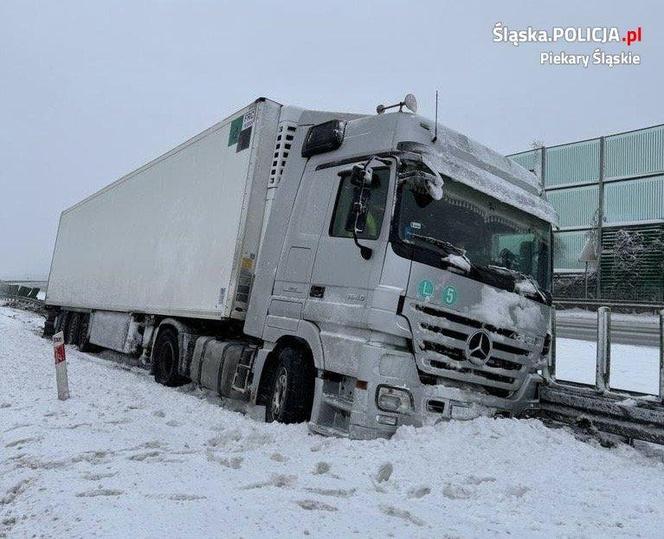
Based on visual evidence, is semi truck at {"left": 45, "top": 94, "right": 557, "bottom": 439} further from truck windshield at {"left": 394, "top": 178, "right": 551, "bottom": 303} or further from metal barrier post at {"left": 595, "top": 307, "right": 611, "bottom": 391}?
metal barrier post at {"left": 595, "top": 307, "right": 611, "bottom": 391}

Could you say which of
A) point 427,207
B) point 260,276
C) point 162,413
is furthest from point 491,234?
point 162,413

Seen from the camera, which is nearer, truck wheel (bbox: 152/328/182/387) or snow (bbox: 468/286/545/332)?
snow (bbox: 468/286/545/332)

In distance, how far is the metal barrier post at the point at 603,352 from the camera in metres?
6.84

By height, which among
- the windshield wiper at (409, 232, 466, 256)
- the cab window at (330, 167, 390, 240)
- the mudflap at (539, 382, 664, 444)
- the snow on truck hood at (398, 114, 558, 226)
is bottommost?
the mudflap at (539, 382, 664, 444)

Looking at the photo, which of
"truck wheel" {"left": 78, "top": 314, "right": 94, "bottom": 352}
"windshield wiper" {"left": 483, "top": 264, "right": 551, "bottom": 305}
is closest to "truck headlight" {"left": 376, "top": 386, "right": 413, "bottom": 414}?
"windshield wiper" {"left": 483, "top": 264, "right": 551, "bottom": 305}

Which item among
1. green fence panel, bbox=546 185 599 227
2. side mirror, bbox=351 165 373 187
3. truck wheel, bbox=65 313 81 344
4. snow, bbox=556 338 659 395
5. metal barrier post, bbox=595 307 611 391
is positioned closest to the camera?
side mirror, bbox=351 165 373 187

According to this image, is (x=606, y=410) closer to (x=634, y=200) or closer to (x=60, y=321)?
(x=60, y=321)

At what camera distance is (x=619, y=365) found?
1292 centimetres

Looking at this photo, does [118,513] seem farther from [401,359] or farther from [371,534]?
[401,359]

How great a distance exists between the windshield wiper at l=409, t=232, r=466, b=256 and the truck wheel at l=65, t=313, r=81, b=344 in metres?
13.1

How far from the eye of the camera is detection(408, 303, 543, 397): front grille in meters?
5.31

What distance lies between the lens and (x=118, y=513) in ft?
11.0

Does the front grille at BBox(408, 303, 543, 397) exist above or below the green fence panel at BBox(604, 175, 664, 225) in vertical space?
below

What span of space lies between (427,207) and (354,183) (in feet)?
2.30
